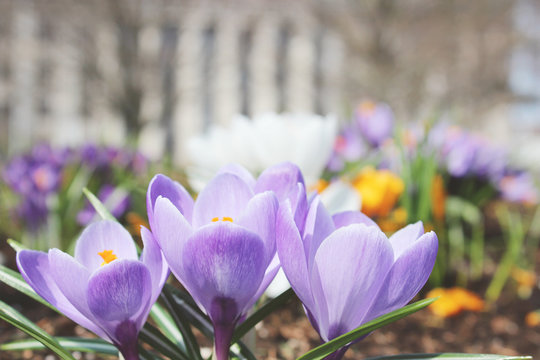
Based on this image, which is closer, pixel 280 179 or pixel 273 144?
pixel 280 179

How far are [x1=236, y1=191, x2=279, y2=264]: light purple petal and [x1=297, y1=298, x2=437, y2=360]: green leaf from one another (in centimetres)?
8

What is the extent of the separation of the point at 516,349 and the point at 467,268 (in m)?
0.55

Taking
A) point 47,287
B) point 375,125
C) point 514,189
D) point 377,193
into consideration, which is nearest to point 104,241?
point 47,287

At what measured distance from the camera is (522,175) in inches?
86.9

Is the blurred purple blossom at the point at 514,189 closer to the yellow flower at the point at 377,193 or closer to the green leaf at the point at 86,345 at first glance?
the yellow flower at the point at 377,193

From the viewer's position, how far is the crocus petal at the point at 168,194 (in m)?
0.44

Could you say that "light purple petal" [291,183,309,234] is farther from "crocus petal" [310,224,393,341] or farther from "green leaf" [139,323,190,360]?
"green leaf" [139,323,190,360]

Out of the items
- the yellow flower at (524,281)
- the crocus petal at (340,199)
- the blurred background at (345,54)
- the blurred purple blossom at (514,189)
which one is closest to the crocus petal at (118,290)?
the crocus petal at (340,199)

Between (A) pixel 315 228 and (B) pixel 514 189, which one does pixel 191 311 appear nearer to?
(A) pixel 315 228

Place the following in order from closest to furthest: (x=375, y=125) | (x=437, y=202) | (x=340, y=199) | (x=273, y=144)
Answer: (x=340, y=199) < (x=273, y=144) < (x=437, y=202) < (x=375, y=125)

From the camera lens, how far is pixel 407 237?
0.45 metres

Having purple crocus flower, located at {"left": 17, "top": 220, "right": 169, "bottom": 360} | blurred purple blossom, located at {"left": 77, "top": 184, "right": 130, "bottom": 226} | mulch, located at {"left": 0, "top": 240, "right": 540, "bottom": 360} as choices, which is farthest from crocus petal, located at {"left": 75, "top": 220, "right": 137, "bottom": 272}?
blurred purple blossom, located at {"left": 77, "top": 184, "right": 130, "bottom": 226}

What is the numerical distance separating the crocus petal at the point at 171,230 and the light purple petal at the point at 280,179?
0.37 ft

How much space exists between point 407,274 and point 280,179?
149 millimetres
